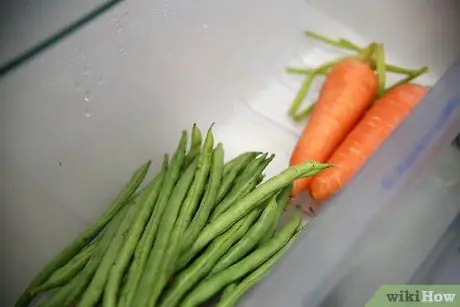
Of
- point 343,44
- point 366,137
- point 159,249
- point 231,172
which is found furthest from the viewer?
point 343,44

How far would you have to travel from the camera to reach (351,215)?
0.66m

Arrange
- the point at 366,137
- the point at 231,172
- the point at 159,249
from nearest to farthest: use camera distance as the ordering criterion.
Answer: the point at 159,249, the point at 231,172, the point at 366,137

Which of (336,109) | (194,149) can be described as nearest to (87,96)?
(194,149)

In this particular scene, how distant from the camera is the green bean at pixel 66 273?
635 millimetres

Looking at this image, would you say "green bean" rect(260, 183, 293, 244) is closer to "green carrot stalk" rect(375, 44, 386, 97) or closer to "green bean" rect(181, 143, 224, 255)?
"green bean" rect(181, 143, 224, 255)

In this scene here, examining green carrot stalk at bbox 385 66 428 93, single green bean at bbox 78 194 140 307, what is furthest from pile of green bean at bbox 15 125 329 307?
green carrot stalk at bbox 385 66 428 93

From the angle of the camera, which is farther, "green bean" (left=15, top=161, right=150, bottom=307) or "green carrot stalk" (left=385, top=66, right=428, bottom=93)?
"green carrot stalk" (left=385, top=66, right=428, bottom=93)

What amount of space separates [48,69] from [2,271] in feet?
0.84

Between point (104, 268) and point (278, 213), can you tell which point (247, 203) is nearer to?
point (278, 213)

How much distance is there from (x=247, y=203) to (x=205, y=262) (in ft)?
0.28

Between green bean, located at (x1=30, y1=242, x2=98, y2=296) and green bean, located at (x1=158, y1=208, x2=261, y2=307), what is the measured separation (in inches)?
4.7

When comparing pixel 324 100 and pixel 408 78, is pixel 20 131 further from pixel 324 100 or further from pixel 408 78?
pixel 408 78

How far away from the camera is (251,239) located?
2.12 feet

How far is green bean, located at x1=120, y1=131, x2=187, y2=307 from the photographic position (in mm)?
582
